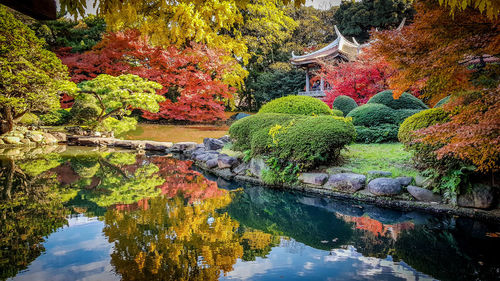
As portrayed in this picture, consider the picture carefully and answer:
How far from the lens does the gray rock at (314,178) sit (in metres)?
4.54

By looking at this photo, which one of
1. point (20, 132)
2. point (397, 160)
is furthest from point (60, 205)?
point (20, 132)

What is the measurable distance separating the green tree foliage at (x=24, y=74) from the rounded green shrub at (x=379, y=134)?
941 cm

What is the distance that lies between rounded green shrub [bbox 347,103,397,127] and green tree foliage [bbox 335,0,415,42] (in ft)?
62.8

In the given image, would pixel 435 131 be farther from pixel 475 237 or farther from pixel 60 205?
pixel 60 205

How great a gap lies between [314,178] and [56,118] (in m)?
12.1

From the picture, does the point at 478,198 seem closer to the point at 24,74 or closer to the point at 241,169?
the point at 241,169

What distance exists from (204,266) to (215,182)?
3253 mm

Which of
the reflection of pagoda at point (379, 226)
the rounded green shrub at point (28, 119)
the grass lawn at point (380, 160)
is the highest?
the rounded green shrub at point (28, 119)

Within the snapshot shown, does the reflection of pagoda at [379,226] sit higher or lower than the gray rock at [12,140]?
lower

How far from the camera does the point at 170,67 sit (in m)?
13.2

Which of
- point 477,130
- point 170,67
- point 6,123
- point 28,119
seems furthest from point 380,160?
point 28,119

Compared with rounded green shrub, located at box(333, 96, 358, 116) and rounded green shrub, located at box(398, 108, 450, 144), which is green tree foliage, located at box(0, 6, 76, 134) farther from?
rounded green shrub, located at box(398, 108, 450, 144)

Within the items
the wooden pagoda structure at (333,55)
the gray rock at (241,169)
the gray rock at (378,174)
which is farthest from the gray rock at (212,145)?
the wooden pagoda structure at (333,55)

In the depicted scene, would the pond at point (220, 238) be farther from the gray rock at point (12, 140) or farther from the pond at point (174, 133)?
the pond at point (174, 133)
